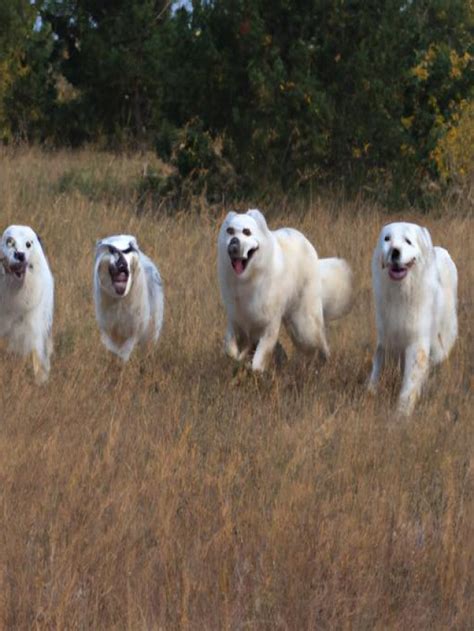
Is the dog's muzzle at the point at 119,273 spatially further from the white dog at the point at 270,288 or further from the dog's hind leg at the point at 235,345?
the dog's hind leg at the point at 235,345

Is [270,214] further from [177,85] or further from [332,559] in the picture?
[332,559]

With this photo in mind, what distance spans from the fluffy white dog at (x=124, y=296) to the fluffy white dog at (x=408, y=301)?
1524 millimetres

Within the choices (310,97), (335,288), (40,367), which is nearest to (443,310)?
(335,288)

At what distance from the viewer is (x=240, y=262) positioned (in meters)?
7.21

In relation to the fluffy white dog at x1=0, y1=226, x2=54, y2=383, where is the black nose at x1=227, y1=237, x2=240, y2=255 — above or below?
above

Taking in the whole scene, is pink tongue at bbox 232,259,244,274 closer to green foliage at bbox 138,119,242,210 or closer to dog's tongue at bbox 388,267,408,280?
dog's tongue at bbox 388,267,408,280

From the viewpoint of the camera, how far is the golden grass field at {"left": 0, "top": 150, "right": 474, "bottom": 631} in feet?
14.3

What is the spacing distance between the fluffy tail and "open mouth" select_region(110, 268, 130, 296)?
1.26 m

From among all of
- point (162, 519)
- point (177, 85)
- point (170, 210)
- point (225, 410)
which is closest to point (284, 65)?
point (177, 85)

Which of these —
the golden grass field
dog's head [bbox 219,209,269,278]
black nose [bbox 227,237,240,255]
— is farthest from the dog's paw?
black nose [bbox 227,237,240,255]

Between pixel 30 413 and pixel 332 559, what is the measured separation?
7.12ft

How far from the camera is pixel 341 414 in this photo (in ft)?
21.7

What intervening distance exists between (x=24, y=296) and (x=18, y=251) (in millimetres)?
278

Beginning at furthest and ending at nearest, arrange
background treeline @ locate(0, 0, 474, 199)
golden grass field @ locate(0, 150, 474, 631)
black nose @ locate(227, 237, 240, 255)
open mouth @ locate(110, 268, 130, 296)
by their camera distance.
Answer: background treeline @ locate(0, 0, 474, 199), open mouth @ locate(110, 268, 130, 296), black nose @ locate(227, 237, 240, 255), golden grass field @ locate(0, 150, 474, 631)
